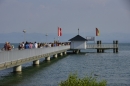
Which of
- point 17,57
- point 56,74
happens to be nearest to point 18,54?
point 17,57

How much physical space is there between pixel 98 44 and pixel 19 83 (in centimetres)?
5426

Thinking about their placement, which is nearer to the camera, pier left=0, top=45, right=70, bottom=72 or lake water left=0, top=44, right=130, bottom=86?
pier left=0, top=45, right=70, bottom=72

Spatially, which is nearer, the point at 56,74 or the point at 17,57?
the point at 17,57

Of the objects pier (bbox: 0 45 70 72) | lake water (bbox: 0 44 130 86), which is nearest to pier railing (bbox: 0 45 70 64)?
pier (bbox: 0 45 70 72)

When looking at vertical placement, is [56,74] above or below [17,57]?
below

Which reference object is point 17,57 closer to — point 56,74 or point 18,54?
point 18,54

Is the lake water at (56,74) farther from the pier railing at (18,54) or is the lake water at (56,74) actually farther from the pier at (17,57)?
the pier railing at (18,54)

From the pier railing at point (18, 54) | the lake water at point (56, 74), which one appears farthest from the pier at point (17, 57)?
the lake water at point (56, 74)

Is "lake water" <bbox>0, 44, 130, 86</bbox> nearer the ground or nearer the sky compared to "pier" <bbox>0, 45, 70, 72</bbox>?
nearer the ground

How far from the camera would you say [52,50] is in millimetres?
49594

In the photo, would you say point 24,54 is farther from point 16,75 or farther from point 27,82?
point 27,82

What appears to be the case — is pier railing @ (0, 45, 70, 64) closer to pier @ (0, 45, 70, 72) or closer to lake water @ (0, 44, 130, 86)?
pier @ (0, 45, 70, 72)

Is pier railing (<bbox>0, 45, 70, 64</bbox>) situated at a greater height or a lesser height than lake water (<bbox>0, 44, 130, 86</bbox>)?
greater

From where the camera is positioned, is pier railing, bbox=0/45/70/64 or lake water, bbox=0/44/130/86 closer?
pier railing, bbox=0/45/70/64
